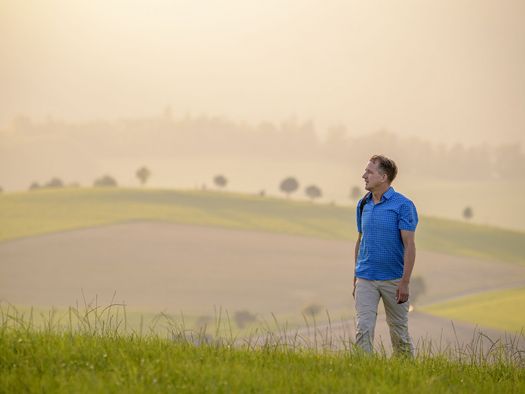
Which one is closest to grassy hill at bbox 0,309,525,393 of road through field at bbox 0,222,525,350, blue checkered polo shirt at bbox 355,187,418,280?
blue checkered polo shirt at bbox 355,187,418,280

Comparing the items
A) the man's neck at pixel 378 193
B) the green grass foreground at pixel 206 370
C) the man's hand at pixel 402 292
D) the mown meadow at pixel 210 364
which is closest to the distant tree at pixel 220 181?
the man's neck at pixel 378 193

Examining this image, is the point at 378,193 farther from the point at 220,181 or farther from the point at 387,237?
the point at 220,181

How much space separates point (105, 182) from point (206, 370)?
14652cm

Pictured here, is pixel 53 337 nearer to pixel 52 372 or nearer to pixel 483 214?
pixel 52 372

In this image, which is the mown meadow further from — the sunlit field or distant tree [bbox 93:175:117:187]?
distant tree [bbox 93:175:117:187]

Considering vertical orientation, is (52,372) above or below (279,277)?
above

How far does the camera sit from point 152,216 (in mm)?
129750

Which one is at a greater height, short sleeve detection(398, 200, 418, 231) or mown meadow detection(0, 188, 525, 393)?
short sleeve detection(398, 200, 418, 231)

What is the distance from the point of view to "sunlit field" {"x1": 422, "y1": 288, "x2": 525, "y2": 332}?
273 ft

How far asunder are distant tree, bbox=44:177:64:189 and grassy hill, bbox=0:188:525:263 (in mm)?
9341

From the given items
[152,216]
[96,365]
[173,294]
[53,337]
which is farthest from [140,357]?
[152,216]

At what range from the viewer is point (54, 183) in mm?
153250

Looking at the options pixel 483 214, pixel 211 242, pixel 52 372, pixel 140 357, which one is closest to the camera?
pixel 52 372

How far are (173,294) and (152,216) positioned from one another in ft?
78.3
